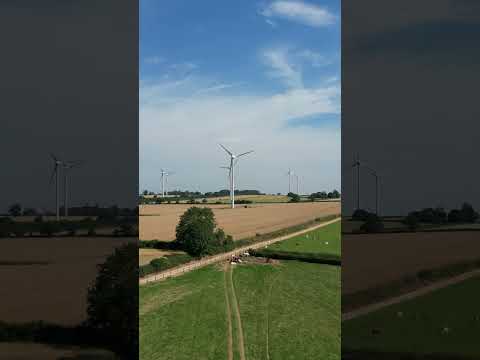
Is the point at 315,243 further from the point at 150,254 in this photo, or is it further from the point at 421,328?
the point at 421,328

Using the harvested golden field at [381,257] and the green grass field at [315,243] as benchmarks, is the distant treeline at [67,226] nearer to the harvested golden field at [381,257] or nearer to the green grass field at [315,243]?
the harvested golden field at [381,257]

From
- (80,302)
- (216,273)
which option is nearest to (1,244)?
(80,302)

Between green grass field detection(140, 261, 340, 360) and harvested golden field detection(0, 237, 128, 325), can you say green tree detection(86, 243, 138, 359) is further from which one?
green grass field detection(140, 261, 340, 360)

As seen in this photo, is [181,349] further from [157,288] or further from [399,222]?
[399,222]

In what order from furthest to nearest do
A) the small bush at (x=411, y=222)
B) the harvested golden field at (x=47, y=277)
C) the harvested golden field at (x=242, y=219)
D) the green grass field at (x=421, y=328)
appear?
the harvested golden field at (x=242, y=219)
the harvested golden field at (x=47, y=277)
the small bush at (x=411, y=222)
the green grass field at (x=421, y=328)

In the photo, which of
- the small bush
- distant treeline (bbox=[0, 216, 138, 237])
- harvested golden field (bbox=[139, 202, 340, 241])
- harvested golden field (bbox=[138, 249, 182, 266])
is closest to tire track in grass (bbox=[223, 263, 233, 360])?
harvested golden field (bbox=[138, 249, 182, 266])

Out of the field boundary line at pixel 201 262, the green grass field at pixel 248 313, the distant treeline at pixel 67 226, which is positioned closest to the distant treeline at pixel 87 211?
the distant treeline at pixel 67 226

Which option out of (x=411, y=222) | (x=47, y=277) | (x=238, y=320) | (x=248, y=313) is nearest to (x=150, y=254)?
(x=248, y=313)
